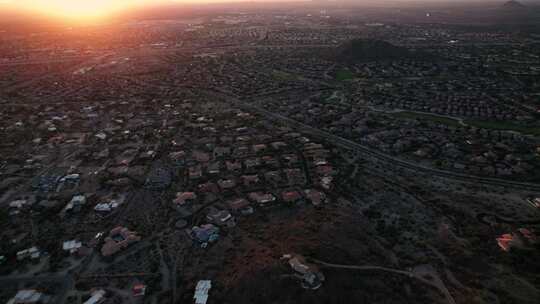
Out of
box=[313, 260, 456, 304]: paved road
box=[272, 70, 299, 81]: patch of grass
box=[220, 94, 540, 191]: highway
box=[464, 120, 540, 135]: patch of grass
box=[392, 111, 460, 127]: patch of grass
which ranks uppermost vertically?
box=[272, 70, 299, 81]: patch of grass

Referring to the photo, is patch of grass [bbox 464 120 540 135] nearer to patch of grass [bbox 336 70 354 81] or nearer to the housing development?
the housing development

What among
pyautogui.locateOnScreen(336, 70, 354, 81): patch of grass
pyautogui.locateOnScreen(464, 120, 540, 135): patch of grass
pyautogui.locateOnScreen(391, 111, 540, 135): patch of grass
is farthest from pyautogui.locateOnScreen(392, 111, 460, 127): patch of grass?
pyautogui.locateOnScreen(336, 70, 354, 81): patch of grass

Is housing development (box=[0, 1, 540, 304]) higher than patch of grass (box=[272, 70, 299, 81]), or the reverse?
patch of grass (box=[272, 70, 299, 81])

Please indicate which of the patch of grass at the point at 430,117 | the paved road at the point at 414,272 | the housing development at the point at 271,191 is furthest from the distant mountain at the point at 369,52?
the paved road at the point at 414,272

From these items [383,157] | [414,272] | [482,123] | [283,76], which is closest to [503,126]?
[482,123]

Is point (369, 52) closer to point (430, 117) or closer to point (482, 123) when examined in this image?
point (430, 117)

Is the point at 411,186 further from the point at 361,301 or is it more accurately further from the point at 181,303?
the point at 181,303

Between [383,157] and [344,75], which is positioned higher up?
[344,75]
